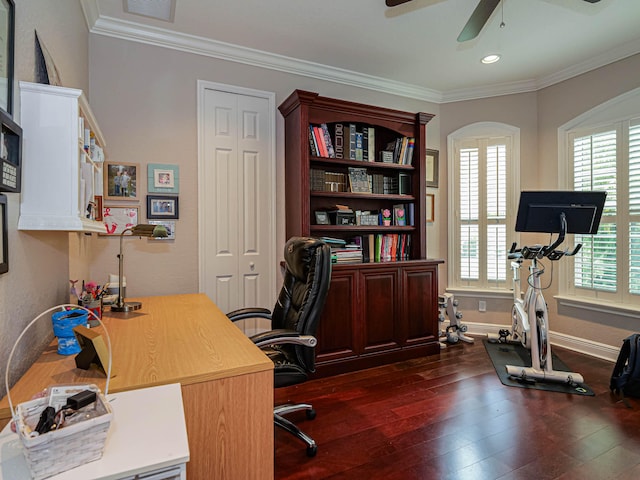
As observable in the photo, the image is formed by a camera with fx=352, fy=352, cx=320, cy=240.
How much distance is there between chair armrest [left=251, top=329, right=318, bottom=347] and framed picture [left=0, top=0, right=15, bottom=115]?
1257 mm

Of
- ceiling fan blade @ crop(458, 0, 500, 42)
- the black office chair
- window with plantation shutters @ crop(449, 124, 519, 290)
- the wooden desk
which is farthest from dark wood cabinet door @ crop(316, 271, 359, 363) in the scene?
ceiling fan blade @ crop(458, 0, 500, 42)

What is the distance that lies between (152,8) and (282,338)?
246cm

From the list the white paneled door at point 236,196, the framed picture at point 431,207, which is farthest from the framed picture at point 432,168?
the white paneled door at point 236,196

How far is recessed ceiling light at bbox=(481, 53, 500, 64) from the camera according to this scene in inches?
124

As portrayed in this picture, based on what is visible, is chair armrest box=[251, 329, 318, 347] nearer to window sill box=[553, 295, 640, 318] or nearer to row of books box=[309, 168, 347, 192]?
row of books box=[309, 168, 347, 192]

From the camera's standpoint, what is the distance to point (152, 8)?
2.48 metres

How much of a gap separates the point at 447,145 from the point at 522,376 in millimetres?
2538

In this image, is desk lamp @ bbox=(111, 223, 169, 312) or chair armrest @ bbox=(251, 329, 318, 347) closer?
chair armrest @ bbox=(251, 329, 318, 347)

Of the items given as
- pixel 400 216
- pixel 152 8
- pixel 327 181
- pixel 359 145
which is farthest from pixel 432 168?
pixel 152 8

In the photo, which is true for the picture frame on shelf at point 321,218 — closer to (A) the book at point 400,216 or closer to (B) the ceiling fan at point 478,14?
(A) the book at point 400,216

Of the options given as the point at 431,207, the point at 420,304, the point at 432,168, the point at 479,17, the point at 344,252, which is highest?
the point at 479,17

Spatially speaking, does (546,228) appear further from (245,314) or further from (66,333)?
(66,333)

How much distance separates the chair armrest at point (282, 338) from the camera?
1689 mm

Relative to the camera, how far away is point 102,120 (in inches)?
104
